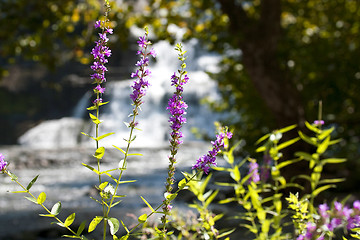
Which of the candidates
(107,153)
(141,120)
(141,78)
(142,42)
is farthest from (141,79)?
(141,120)

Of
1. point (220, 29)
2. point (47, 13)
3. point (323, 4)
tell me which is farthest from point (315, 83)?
point (47, 13)

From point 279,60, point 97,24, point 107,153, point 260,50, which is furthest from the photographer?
point 107,153

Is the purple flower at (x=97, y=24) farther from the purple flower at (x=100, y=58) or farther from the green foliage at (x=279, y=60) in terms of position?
the green foliage at (x=279, y=60)

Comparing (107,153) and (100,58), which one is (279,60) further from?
(107,153)

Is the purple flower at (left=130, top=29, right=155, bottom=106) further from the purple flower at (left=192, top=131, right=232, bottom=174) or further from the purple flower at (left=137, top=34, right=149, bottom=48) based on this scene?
the purple flower at (left=192, top=131, right=232, bottom=174)

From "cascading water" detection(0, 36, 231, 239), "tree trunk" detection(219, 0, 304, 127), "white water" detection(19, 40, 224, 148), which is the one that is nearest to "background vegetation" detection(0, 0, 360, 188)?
"tree trunk" detection(219, 0, 304, 127)

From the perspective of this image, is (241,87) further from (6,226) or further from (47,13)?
(6,226)

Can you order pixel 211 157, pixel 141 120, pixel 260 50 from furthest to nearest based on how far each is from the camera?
1. pixel 141 120
2. pixel 260 50
3. pixel 211 157

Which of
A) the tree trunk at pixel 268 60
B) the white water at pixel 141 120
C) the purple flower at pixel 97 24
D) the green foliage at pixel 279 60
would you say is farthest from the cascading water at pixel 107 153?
the tree trunk at pixel 268 60

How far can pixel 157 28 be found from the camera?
6.91 meters

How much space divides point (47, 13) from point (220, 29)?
2.74 m

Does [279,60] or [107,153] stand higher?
[279,60]

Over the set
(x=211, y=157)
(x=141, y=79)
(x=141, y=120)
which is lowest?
(x=141, y=120)

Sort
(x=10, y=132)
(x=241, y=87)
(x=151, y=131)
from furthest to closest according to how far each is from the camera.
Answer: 1. (x=10, y=132)
2. (x=151, y=131)
3. (x=241, y=87)
